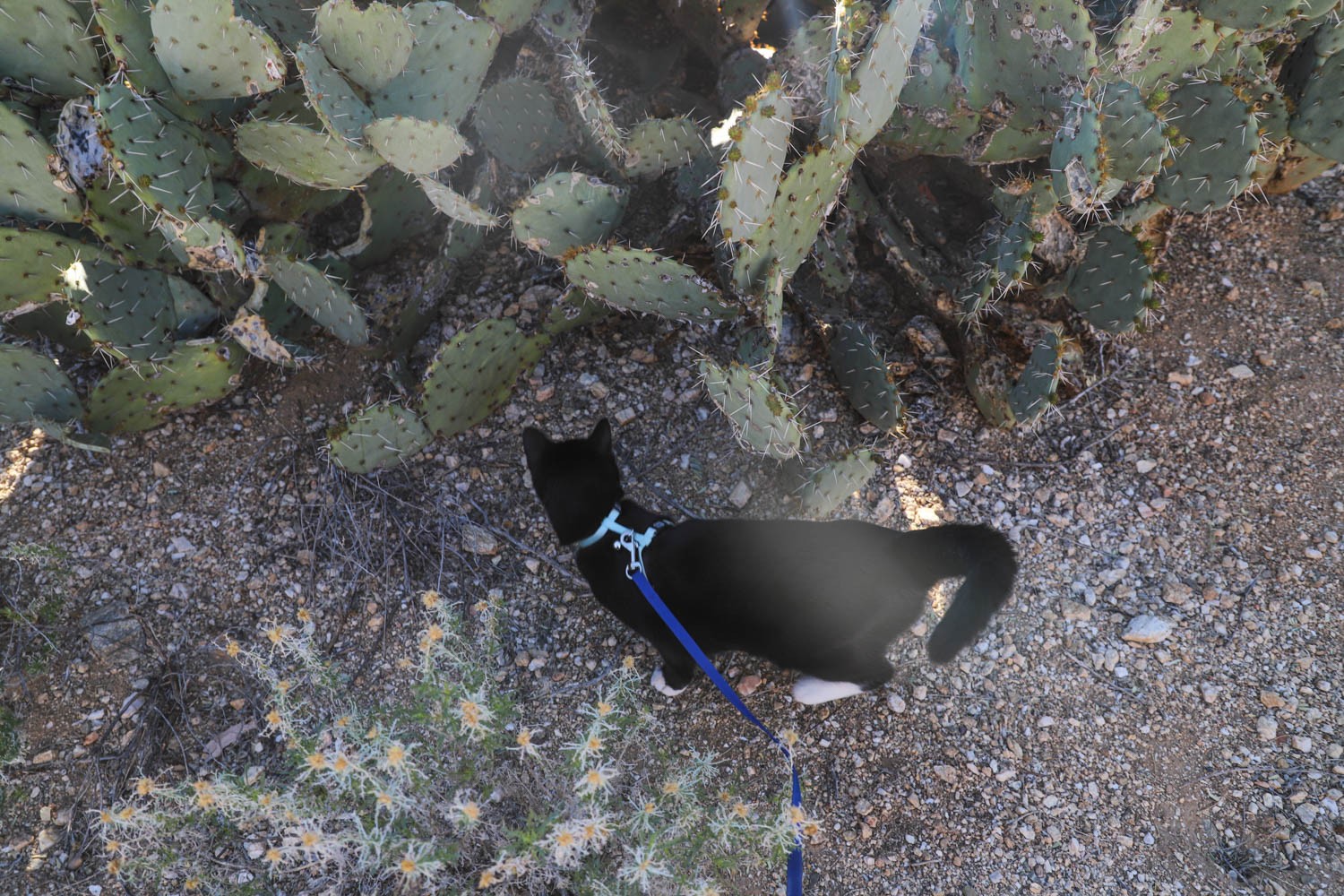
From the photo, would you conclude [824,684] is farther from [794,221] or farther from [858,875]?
[794,221]

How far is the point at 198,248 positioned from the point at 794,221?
1.63 metres

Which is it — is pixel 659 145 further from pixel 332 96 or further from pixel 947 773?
pixel 947 773

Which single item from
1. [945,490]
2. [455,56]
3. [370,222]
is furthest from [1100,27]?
[370,222]

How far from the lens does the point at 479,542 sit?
9.29 ft

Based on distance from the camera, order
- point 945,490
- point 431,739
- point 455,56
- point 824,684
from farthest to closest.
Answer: point 945,490 → point 455,56 → point 824,684 → point 431,739

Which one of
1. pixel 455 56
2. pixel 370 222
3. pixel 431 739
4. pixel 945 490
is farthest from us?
pixel 370 222

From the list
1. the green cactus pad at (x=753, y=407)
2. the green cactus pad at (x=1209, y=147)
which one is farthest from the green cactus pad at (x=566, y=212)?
the green cactus pad at (x=1209, y=147)

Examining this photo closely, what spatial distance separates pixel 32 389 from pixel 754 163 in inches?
90.2

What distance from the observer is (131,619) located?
266cm

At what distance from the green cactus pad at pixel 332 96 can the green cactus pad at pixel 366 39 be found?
0.13 ft

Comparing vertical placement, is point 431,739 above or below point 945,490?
below

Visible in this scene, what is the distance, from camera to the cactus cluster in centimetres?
235

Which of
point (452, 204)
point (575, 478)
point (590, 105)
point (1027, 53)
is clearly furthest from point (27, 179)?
point (1027, 53)

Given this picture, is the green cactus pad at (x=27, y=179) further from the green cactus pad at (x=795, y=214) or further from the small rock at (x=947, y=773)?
the small rock at (x=947, y=773)
